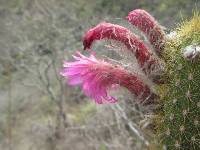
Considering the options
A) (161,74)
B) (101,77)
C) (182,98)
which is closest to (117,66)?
(101,77)

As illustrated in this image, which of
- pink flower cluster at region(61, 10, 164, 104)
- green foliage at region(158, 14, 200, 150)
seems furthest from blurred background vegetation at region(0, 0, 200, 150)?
green foliage at region(158, 14, 200, 150)

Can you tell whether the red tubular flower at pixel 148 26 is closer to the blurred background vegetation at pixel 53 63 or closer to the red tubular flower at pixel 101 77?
the red tubular flower at pixel 101 77

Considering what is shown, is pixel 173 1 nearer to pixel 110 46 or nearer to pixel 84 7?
pixel 84 7

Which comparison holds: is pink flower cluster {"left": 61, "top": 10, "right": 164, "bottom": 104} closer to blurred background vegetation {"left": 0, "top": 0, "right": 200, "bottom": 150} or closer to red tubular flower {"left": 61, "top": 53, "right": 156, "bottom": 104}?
red tubular flower {"left": 61, "top": 53, "right": 156, "bottom": 104}

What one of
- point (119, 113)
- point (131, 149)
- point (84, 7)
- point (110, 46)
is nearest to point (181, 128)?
point (110, 46)

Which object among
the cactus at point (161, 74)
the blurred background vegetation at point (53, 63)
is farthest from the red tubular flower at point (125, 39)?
the blurred background vegetation at point (53, 63)

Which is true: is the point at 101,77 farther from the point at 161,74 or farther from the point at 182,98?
the point at 182,98

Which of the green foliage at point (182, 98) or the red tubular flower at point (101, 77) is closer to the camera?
the green foliage at point (182, 98)
